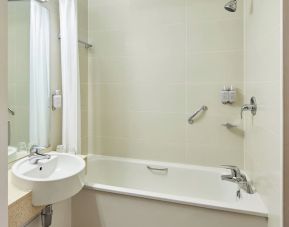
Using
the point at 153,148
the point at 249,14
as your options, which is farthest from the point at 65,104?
the point at 249,14

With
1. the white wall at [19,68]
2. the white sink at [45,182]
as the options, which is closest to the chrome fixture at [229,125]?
the white sink at [45,182]

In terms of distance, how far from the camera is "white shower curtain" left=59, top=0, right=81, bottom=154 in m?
1.91

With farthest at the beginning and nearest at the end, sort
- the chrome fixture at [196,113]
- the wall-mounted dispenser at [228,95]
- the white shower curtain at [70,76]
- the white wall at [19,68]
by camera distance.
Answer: the chrome fixture at [196,113]
the wall-mounted dispenser at [228,95]
the white shower curtain at [70,76]
the white wall at [19,68]

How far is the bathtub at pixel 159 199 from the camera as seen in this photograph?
148 cm

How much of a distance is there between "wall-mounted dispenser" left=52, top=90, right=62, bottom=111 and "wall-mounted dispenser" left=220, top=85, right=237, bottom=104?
4.89 feet

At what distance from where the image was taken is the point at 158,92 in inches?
89.9

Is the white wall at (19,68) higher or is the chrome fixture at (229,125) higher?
the white wall at (19,68)

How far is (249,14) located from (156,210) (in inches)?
68.2

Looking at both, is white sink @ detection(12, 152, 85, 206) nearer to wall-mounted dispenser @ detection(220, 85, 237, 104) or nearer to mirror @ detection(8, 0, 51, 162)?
mirror @ detection(8, 0, 51, 162)

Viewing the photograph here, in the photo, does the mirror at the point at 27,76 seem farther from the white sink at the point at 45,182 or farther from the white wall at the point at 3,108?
the white wall at the point at 3,108

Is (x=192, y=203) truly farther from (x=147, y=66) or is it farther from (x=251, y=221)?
(x=147, y=66)

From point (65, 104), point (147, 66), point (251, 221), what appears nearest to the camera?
point (251, 221)

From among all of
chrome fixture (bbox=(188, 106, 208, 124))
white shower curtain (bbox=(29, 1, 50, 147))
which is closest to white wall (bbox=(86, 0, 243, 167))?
chrome fixture (bbox=(188, 106, 208, 124))

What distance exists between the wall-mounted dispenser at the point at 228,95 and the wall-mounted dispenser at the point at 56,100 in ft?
4.89
